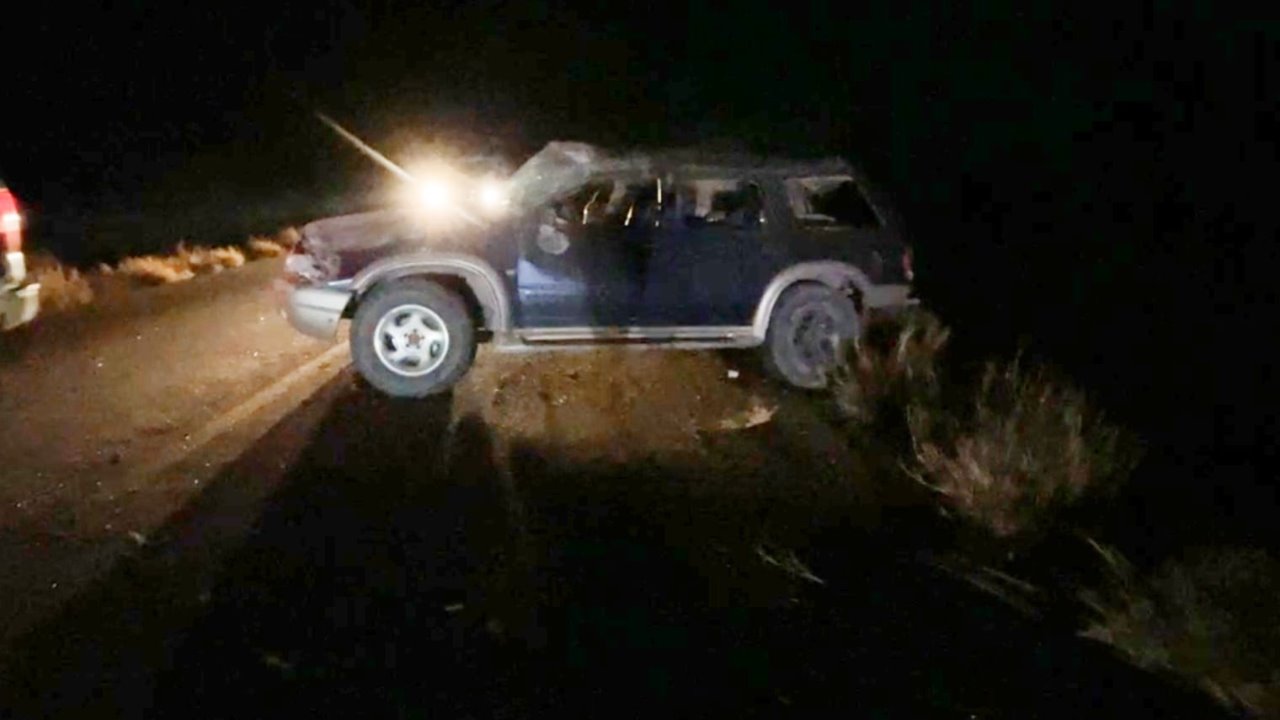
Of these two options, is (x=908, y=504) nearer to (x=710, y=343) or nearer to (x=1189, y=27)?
(x=710, y=343)

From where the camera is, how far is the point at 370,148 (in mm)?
45656

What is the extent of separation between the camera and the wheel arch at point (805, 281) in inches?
464

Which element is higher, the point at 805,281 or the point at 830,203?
the point at 830,203

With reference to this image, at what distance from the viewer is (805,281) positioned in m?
12.0

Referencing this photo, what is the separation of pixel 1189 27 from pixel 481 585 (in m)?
26.4

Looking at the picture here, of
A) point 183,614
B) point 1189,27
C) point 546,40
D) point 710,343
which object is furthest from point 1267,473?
point 546,40

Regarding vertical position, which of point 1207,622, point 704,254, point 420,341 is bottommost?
point 1207,622

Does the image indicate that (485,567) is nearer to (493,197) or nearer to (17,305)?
(493,197)

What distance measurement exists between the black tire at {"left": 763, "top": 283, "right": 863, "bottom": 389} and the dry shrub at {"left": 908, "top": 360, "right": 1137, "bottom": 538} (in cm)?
199

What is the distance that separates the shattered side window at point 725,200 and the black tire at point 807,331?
0.61 metres

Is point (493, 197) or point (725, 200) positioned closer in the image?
point (493, 197)

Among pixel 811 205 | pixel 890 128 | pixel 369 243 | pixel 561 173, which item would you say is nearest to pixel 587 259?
pixel 561 173

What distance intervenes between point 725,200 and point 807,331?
1.09 metres

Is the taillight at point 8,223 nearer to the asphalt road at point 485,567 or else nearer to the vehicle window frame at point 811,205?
the asphalt road at point 485,567
